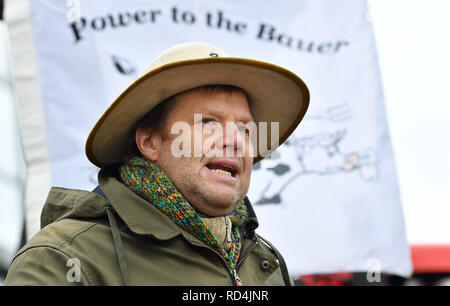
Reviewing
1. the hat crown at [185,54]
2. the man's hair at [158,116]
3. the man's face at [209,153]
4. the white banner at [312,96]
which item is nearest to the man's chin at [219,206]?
the man's face at [209,153]

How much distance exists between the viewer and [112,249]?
2012 mm

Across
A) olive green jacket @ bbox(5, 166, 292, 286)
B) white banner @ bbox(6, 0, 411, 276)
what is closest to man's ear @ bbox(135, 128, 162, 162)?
olive green jacket @ bbox(5, 166, 292, 286)

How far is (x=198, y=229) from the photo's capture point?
216cm

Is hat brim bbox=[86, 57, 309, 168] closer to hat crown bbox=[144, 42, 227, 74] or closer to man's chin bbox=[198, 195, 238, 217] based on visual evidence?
hat crown bbox=[144, 42, 227, 74]

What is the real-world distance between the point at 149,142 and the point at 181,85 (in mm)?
282

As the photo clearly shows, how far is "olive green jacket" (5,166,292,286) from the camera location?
6.20 feet

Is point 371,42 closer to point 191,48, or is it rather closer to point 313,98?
point 313,98

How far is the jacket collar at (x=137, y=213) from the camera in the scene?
2.08 metres

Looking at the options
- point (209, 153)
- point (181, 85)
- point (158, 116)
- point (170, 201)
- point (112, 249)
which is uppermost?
point (181, 85)

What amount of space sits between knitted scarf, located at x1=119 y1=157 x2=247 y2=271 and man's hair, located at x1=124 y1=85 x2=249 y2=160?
6.1 inches

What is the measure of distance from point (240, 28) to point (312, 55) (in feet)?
1.82

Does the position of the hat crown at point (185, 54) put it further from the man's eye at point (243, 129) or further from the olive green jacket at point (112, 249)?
the olive green jacket at point (112, 249)

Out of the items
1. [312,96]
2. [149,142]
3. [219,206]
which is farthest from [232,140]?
[312,96]

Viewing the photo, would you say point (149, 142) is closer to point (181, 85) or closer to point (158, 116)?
point (158, 116)
